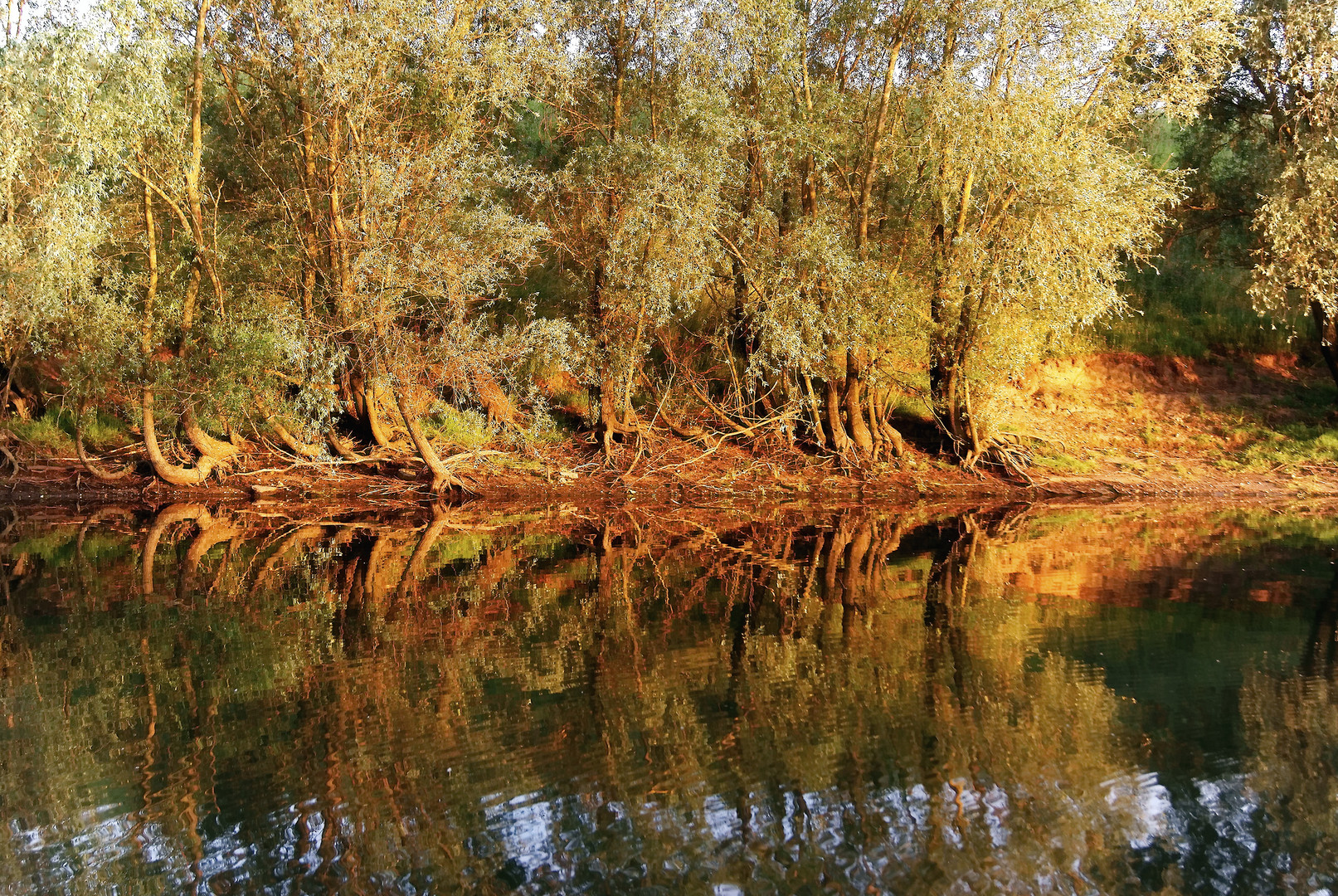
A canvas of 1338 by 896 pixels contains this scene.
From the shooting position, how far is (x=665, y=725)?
329 inches

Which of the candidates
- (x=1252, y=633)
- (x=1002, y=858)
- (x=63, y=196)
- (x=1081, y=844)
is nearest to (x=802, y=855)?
(x=1002, y=858)

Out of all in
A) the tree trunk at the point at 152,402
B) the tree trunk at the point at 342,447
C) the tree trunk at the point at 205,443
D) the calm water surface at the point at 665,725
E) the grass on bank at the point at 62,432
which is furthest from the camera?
the grass on bank at the point at 62,432

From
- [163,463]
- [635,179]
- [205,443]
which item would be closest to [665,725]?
[635,179]

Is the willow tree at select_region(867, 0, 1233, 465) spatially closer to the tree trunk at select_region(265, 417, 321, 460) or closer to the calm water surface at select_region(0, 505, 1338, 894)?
the calm water surface at select_region(0, 505, 1338, 894)

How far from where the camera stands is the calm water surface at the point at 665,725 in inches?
248

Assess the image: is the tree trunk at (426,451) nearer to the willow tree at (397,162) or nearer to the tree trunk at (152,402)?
the willow tree at (397,162)

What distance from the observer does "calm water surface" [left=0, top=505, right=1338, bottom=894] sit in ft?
20.6

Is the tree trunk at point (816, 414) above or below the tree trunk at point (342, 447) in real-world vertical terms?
above

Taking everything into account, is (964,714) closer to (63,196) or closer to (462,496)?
(462,496)

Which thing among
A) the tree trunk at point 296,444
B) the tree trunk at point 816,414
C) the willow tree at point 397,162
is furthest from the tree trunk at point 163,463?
the tree trunk at point 816,414

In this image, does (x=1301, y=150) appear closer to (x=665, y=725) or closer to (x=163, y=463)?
(x=665, y=725)

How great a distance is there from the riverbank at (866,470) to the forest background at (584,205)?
49 centimetres

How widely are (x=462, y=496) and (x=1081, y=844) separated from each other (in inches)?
653

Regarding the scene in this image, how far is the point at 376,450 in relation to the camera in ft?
72.2
